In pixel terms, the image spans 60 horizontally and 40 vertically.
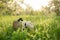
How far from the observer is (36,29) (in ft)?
14.8

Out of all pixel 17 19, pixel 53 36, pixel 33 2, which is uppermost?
pixel 33 2

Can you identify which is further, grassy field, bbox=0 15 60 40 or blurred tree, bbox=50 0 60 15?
blurred tree, bbox=50 0 60 15

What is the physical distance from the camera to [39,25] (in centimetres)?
470

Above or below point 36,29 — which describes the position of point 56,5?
above

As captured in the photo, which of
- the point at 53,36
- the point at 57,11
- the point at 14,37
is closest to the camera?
the point at 14,37

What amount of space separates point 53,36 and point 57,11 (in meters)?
0.86

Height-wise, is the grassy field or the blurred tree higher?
the blurred tree

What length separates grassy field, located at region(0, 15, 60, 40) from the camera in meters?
4.21

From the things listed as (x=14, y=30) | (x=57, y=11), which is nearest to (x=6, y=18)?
(x=14, y=30)

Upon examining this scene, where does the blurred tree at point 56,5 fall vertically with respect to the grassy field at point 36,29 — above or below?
above

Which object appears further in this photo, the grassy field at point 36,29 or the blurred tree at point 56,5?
the blurred tree at point 56,5

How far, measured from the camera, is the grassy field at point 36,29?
166 inches

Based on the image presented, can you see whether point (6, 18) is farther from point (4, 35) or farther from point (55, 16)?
point (55, 16)

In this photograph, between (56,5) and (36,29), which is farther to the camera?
(56,5)
